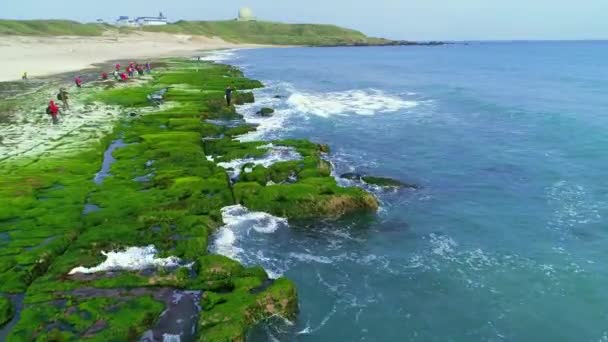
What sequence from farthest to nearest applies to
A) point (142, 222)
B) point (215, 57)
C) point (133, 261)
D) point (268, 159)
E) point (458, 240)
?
point (215, 57)
point (268, 159)
point (458, 240)
point (142, 222)
point (133, 261)

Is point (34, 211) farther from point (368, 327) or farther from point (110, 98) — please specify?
point (110, 98)

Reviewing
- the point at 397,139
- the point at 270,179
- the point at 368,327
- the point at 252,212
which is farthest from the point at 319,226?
the point at 397,139

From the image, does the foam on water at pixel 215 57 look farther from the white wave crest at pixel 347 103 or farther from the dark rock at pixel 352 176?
the dark rock at pixel 352 176

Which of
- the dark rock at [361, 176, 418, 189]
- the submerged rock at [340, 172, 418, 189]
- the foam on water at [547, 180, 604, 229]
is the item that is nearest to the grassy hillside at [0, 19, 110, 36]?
the submerged rock at [340, 172, 418, 189]

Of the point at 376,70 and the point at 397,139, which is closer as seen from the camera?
the point at 397,139

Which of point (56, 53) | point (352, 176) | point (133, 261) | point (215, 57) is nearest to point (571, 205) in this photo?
point (352, 176)

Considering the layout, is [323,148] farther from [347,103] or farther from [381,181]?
[347,103]

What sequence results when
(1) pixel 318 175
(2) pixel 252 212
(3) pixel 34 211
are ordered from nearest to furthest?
(3) pixel 34 211 → (2) pixel 252 212 → (1) pixel 318 175

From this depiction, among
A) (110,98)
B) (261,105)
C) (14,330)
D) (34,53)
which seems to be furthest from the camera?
(34,53)
